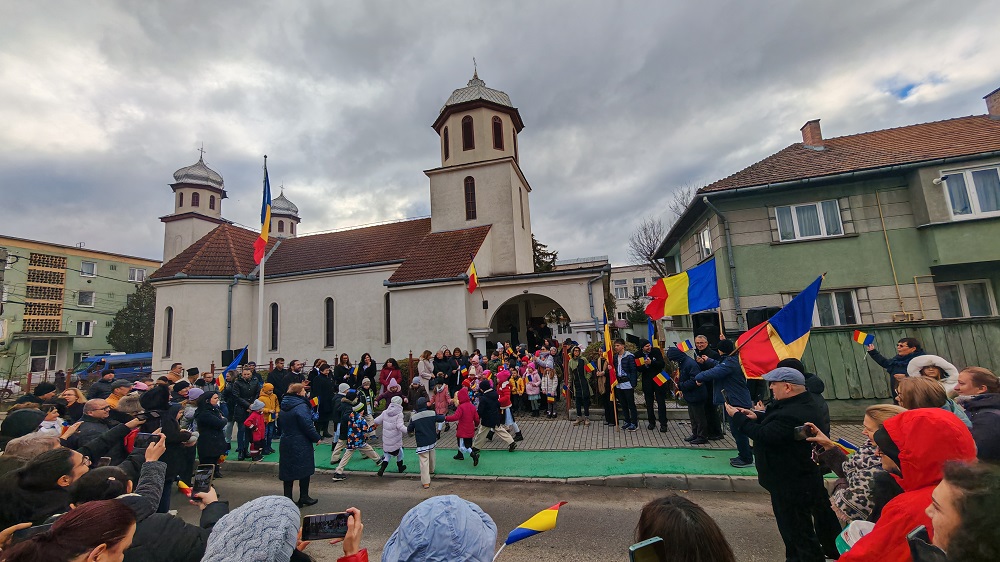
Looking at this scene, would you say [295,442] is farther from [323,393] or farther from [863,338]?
[863,338]

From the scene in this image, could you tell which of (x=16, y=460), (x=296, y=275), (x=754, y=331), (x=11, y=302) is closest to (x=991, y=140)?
(x=754, y=331)

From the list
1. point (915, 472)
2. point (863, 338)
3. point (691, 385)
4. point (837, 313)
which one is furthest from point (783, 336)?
point (837, 313)

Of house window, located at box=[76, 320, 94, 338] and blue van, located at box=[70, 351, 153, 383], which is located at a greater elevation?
house window, located at box=[76, 320, 94, 338]

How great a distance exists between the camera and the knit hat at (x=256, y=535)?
5.90ft

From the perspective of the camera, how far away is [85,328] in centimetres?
4097

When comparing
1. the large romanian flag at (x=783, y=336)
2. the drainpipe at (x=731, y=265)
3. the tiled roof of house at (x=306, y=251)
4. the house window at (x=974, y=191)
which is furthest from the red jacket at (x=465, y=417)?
the tiled roof of house at (x=306, y=251)

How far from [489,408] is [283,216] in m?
38.8

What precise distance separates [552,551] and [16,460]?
4766mm

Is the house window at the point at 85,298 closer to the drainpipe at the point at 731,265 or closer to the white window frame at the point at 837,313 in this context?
the drainpipe at the point at 731,265

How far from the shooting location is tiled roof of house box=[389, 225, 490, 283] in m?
17.8

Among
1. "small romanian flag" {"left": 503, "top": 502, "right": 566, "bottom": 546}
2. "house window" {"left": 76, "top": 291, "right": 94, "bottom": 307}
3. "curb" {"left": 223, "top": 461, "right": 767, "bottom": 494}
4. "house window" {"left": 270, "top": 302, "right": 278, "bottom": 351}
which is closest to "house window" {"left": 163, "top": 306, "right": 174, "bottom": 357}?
"house window" {"left": 270, "top": 302, "right": 278, "bottom": 351}

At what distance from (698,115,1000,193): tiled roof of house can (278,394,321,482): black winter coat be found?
39.6 ft

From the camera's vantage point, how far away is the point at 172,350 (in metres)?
21.0

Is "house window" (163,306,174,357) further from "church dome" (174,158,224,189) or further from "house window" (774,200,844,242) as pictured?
"house window" (774,200,844,242)
